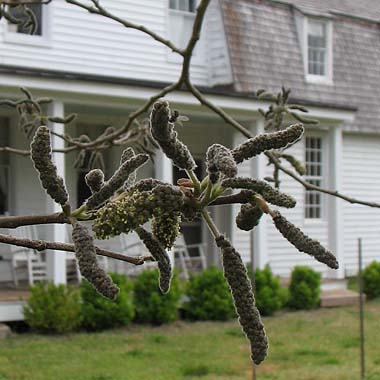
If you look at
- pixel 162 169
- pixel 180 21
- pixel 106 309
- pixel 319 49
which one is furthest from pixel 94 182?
pixel 319 49

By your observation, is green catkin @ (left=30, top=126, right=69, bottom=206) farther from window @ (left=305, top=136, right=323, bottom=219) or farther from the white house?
window @ (left=305, top=136, right=323, bottom=219)

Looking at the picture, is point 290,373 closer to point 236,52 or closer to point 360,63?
point 236,52

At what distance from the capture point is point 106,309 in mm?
10898

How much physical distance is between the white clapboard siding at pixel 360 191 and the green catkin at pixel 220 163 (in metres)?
16.5

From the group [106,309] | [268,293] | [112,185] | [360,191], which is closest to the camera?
[112,185]

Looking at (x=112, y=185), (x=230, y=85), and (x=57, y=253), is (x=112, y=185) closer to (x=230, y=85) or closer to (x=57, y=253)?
(x=57, y=253)

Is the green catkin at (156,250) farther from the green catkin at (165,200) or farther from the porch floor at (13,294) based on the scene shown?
the porch floor at (13,294)

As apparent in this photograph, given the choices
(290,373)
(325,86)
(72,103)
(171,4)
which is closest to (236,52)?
(171,4)

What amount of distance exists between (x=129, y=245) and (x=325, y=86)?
5517mm

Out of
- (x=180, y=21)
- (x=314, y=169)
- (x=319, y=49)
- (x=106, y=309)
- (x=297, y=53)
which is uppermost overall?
(x=180, y=21)

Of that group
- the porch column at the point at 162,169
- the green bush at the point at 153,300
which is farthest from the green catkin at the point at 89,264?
the porch column at the point at 162,169

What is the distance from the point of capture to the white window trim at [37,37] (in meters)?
12.3

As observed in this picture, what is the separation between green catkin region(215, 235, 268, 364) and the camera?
65cm

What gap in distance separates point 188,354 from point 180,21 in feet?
22.0
